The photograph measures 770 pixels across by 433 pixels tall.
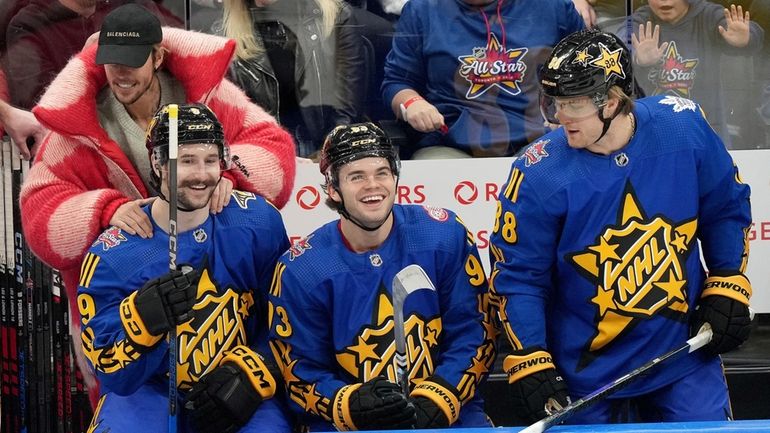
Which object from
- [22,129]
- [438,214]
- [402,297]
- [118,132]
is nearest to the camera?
[402,297]

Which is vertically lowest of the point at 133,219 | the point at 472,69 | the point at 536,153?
the point at 133,219

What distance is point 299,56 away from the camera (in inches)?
156

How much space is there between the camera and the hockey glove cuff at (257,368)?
107 inches

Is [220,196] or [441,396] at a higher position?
[220,196]

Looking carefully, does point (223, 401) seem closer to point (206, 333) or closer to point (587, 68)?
point (206, 333)

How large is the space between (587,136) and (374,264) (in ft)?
1.96

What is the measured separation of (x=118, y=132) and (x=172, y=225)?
0.68m

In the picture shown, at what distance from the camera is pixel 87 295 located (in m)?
2.76

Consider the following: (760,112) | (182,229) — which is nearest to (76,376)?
(182,229)

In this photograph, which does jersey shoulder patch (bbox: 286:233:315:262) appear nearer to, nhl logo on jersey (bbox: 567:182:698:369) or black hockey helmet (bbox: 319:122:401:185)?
black hockey helmet (bbox: 319:122:401:185)

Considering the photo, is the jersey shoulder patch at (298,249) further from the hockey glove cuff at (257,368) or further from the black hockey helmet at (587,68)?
the black hockey helmet at (587,68)

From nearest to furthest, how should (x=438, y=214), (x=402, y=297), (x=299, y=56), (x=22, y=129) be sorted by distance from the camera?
(x=402, y=297)
(x=438, y=214)
(x=22, y=129)
(x=299, y=56)

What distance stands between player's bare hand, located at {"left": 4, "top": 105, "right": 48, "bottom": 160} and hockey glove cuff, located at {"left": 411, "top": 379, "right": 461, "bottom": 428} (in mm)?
1842

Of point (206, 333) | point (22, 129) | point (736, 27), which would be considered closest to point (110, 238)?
point (206, 333)
